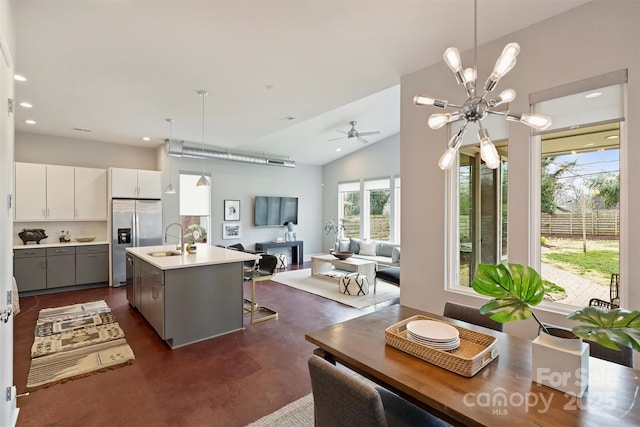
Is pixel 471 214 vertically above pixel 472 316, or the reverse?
pixel 471 214

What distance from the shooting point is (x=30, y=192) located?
17.3 feet

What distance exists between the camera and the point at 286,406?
7.60 ft

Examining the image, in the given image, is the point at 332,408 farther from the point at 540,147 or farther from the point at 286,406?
the point at 540,147

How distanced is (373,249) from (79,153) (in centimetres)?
661

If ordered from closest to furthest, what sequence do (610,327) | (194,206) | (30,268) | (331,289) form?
(610,327) → (30,268) → (331,289) → (194,206)

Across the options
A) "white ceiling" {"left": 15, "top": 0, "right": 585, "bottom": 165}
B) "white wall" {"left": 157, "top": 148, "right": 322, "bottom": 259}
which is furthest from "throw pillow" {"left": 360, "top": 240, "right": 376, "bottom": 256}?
"white ceiling" {"left": 15, "top": 0, "right": 585, "bottom": 165}

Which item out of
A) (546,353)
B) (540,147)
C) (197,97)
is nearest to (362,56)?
(540,147)

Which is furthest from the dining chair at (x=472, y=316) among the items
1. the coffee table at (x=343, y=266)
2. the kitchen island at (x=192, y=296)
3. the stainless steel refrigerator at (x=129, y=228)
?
the stainless steel refrigerator at (x=129, y=228)

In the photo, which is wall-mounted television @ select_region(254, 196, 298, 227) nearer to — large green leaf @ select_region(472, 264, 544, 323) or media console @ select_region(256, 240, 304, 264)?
media console @ select_region(256, 240, 304, 264)

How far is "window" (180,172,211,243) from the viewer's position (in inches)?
274

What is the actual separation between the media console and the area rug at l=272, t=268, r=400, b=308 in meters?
0.98

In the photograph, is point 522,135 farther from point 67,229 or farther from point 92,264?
point 67,229

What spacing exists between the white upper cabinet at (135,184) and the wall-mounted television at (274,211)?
2.46 meters

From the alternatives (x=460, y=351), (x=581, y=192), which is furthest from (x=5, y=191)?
(x=581, y=192)
